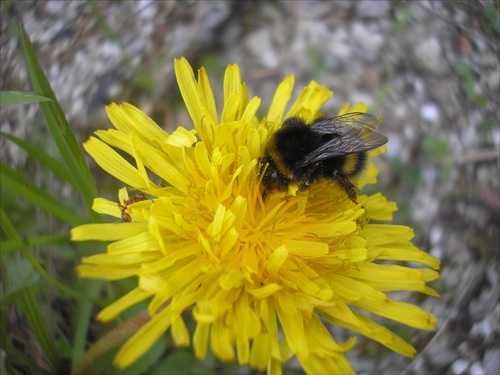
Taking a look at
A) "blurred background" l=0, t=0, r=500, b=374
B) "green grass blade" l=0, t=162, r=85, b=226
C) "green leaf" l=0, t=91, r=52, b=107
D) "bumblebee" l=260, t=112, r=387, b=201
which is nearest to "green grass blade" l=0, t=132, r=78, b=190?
"green grass blade" l=0, t=162, r=85, b=226

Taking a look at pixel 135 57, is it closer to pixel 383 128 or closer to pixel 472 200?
pixel 383 128

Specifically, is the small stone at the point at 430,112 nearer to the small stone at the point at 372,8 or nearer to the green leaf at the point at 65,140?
the small stone at the point at 372,8

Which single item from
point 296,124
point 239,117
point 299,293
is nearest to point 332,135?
point 296,124

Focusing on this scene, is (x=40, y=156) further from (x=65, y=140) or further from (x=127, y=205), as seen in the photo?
(x=127, y=205)

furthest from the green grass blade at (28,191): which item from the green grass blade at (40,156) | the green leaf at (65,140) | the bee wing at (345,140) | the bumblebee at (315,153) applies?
the bee wing at (345,140)

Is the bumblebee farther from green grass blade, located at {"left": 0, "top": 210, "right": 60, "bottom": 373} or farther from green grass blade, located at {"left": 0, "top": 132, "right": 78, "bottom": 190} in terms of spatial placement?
green grass blade, located at {"left": 0, "top": 210, "right": 60, "bottom": 373}

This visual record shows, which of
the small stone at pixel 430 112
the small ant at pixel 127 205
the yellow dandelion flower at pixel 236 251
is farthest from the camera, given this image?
the small stone at pixel 430 112
